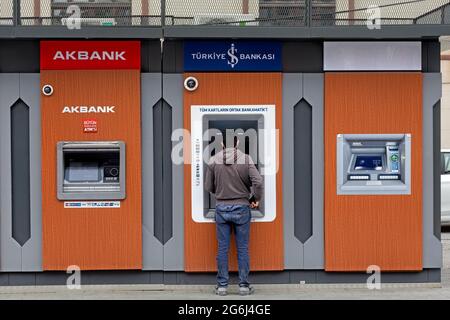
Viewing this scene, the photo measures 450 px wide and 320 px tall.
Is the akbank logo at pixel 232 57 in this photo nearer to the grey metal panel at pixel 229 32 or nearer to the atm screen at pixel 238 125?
the grey metal panel at pixel 229 32

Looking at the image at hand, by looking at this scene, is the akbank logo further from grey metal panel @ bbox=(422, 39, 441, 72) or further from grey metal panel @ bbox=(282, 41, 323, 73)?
grey metal panel @ bbox=(422, 39, 441, 72)

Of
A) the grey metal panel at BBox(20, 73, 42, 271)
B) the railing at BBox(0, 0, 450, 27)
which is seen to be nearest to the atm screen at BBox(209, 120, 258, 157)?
the railing at BBox(0, 0, 450, 27)

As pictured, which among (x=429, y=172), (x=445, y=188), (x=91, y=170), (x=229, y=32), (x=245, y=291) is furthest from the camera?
(x=445, y=188)

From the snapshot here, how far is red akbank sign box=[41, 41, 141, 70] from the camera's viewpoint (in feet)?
28.9

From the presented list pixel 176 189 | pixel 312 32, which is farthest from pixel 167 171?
pixel 312 32

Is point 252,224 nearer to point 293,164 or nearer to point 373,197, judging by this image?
point 293,164

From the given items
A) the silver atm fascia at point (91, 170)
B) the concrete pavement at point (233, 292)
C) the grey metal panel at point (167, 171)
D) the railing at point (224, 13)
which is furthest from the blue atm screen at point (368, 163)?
the silver atm fascia at point (91, 170)

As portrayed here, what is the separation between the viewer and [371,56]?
29.3ft

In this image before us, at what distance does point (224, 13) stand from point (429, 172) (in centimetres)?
264

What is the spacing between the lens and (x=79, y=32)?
841cm

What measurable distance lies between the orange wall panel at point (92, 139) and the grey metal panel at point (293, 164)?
1485 millimetres

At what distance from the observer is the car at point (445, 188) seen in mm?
14625

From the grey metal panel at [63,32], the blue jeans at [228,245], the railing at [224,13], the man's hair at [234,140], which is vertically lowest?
the blue jeans at [228,245]

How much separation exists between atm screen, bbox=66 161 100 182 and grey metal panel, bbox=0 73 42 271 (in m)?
0.32
